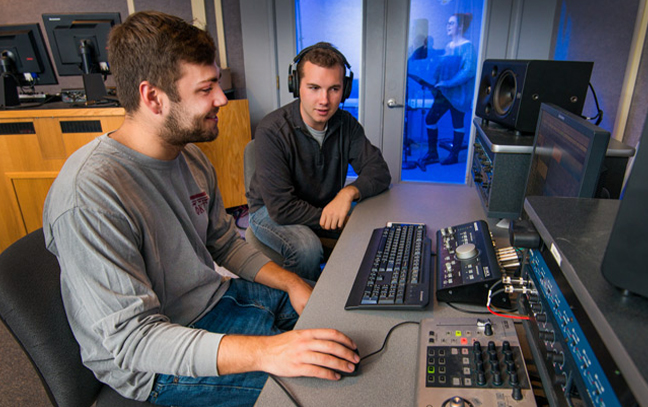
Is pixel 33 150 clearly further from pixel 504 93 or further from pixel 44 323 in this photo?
pixel 504 93

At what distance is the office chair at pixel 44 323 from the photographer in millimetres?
754

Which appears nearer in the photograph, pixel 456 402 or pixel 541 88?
pixel 456 402

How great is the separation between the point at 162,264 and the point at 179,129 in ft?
1.03

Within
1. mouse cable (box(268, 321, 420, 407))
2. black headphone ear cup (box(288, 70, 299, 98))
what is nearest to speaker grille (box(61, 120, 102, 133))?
black headphone ear cup (box(288, 70, 299, 98))

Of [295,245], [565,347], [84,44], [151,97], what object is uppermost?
[84,44]

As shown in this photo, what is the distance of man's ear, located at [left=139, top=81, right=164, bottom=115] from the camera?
0.92m

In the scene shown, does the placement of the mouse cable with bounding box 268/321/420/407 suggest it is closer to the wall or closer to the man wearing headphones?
the man wearing headphones

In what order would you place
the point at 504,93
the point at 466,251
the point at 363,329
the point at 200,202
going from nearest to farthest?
1. the point at 363,329
2. the point at 466,251
3. the point at 200,202
4. the point at 504,93

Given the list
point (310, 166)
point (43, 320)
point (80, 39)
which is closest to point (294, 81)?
point (310, 166)

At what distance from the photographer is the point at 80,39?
2561mm

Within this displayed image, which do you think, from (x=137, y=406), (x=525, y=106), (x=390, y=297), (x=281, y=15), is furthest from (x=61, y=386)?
(x=281, y=15)

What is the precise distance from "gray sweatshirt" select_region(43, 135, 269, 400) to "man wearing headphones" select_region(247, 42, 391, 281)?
57cm

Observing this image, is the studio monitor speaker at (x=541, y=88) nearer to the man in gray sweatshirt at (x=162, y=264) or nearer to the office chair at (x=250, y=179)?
the man in gray sweatshirt at (x=162, y=264)

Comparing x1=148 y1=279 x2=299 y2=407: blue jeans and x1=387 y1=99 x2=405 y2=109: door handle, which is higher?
x1=387 y1=99 x2=405 y2=109: door handle
